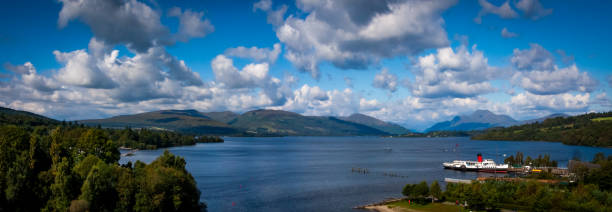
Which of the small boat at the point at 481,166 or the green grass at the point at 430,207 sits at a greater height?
the small boat at the point at 481,166

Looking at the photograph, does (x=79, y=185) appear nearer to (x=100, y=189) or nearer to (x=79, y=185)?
(x=79, y=185)

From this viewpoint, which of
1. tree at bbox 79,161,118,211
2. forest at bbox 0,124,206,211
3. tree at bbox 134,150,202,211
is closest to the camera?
tree at bbox 79,161,118,211

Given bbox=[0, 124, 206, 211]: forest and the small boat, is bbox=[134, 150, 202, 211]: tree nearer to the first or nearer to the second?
bbox=[0, 124, 206, 211]: forest

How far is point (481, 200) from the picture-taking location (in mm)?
66375

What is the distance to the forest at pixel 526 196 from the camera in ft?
193

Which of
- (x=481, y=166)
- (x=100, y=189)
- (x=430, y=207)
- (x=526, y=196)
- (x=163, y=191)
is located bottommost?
(x=430, y=207)

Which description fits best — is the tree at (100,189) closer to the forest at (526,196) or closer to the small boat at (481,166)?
the forest at (526,196)

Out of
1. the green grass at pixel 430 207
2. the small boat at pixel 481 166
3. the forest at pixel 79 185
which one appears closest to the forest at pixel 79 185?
the forest at pixel 79 185

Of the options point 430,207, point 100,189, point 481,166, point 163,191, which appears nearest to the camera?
point 100,189

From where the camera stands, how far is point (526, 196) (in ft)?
213

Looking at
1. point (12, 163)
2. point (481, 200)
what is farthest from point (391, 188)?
point (12, 163)

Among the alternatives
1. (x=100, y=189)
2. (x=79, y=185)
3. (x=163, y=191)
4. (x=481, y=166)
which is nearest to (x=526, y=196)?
(x=163, y=191)

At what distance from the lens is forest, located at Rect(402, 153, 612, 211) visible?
2322 inches

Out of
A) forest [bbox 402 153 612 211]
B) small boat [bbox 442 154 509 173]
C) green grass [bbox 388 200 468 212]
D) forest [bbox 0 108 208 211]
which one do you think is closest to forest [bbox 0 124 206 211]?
forest [bbox 0 108 208 211]
